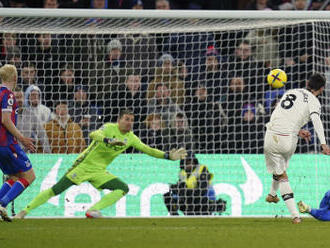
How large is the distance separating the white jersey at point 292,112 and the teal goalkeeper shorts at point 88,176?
2916 millimetres

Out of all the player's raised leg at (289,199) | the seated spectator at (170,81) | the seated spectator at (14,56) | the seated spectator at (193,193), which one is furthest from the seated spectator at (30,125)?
the player's raised leg at (289,199)

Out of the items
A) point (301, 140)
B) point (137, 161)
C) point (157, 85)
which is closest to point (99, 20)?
point (157, 85)

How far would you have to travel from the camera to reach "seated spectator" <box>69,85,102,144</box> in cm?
1446

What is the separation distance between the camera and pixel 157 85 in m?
14.8

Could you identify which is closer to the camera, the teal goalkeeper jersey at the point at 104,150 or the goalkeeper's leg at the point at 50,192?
the goalkeeper's leg at the point at 50,192

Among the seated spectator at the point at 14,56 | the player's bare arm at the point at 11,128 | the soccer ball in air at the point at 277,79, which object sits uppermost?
the seated spectator at the point at 14,56

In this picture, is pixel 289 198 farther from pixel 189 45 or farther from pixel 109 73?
pixel 189 45

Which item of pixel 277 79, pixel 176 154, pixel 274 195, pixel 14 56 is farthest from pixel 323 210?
pixel 14 56

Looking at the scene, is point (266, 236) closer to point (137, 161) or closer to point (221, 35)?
point (137, 161)

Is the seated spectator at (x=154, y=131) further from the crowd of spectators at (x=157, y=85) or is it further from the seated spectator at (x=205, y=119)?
the seated spectator at (x=205, y=119)

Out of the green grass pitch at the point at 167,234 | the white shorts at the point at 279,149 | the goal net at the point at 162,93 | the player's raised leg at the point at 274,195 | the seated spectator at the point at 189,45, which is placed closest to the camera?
the green grass pitch at the point at 167,234

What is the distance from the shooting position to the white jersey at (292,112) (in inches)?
448

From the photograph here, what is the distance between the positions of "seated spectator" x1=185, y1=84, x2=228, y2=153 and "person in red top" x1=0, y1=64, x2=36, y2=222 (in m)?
4.12

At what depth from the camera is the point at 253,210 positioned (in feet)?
45.4
